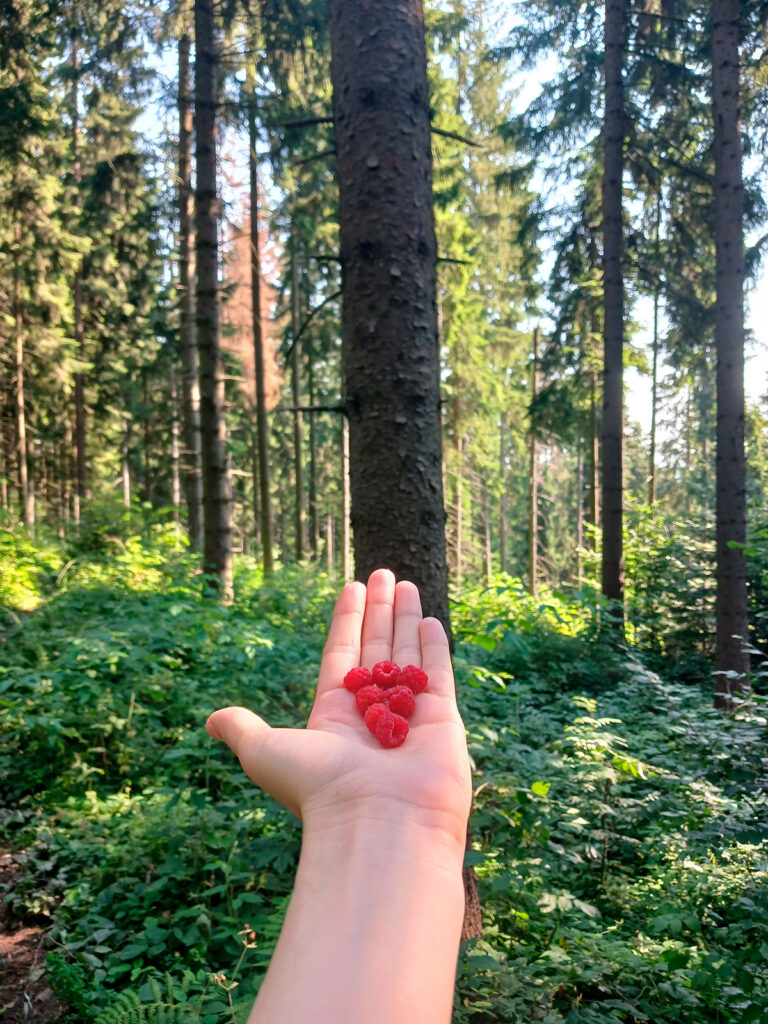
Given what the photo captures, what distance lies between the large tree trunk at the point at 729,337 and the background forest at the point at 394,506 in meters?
0.04

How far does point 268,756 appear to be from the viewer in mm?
1869

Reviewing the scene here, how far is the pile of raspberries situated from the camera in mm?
2025

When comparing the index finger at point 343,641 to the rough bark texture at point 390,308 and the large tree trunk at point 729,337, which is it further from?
the large tree trunk at point 729,337

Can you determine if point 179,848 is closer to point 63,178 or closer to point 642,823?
point 642,823

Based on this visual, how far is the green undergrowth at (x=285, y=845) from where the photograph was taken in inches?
98.4

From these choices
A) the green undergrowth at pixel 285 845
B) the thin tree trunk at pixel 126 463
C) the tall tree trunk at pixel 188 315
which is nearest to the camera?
the green undergrowth at pixel 285 845

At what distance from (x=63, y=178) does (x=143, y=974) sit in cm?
2285

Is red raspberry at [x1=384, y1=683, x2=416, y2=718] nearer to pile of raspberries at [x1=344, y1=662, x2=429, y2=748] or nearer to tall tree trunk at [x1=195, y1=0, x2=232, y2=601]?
pile of raspberries at [x1=344, y1=662, x2=429, y2=748]

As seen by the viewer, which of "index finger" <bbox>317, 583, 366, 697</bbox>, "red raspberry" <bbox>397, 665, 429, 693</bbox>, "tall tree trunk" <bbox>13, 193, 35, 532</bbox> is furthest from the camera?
"tall tree trunk" <bbox>13, 193, 35, 532</bbox>

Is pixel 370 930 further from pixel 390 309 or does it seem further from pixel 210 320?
pixel 210 320

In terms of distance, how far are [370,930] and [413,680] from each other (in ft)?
3.17

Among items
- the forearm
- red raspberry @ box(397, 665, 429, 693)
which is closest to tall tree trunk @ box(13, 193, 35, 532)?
red raspberry @ box(397, 665, 429, 693)

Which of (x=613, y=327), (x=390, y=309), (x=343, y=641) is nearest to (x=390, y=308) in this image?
(x=390, y=309)

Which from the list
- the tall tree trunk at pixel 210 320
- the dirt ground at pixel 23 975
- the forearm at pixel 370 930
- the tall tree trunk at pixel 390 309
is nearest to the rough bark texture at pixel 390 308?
the tall tree trunk at pixel 390 309
